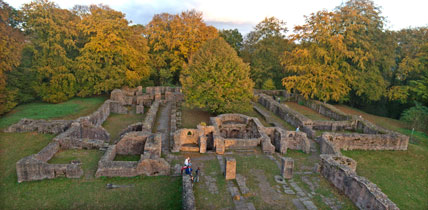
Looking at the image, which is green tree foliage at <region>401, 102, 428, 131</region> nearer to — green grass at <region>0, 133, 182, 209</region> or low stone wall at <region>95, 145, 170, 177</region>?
green grass at <region>0, 133, 182, 209</region>

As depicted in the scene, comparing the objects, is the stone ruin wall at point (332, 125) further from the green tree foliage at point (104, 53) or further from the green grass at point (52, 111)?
the green grass at point (52, 111)

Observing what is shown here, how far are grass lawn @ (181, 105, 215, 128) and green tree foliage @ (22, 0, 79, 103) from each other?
45.3 feet

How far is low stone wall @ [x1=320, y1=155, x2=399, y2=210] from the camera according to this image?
10359 millimetres

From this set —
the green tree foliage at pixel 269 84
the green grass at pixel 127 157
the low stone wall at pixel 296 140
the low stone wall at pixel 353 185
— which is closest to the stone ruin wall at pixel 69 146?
the green grass at pixel 127 157

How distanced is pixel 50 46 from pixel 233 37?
103 ft

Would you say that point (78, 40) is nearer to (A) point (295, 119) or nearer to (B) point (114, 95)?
(B) point (114, 95)

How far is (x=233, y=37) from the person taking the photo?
48.8 meters

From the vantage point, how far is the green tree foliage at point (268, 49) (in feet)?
135

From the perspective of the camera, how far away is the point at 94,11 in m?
29.9

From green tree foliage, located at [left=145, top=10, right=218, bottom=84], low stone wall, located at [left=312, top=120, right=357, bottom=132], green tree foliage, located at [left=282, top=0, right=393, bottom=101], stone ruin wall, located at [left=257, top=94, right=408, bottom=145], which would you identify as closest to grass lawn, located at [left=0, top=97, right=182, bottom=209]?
stone ruin wall, located at [left=257, top=94, right=408, bottom=145]

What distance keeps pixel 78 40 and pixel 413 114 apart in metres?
38.5

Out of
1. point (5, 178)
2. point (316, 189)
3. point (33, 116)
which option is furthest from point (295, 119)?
point (33, 116)

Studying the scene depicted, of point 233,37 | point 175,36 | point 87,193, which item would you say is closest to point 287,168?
point 87,193

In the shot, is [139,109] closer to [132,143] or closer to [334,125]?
[132,143]
